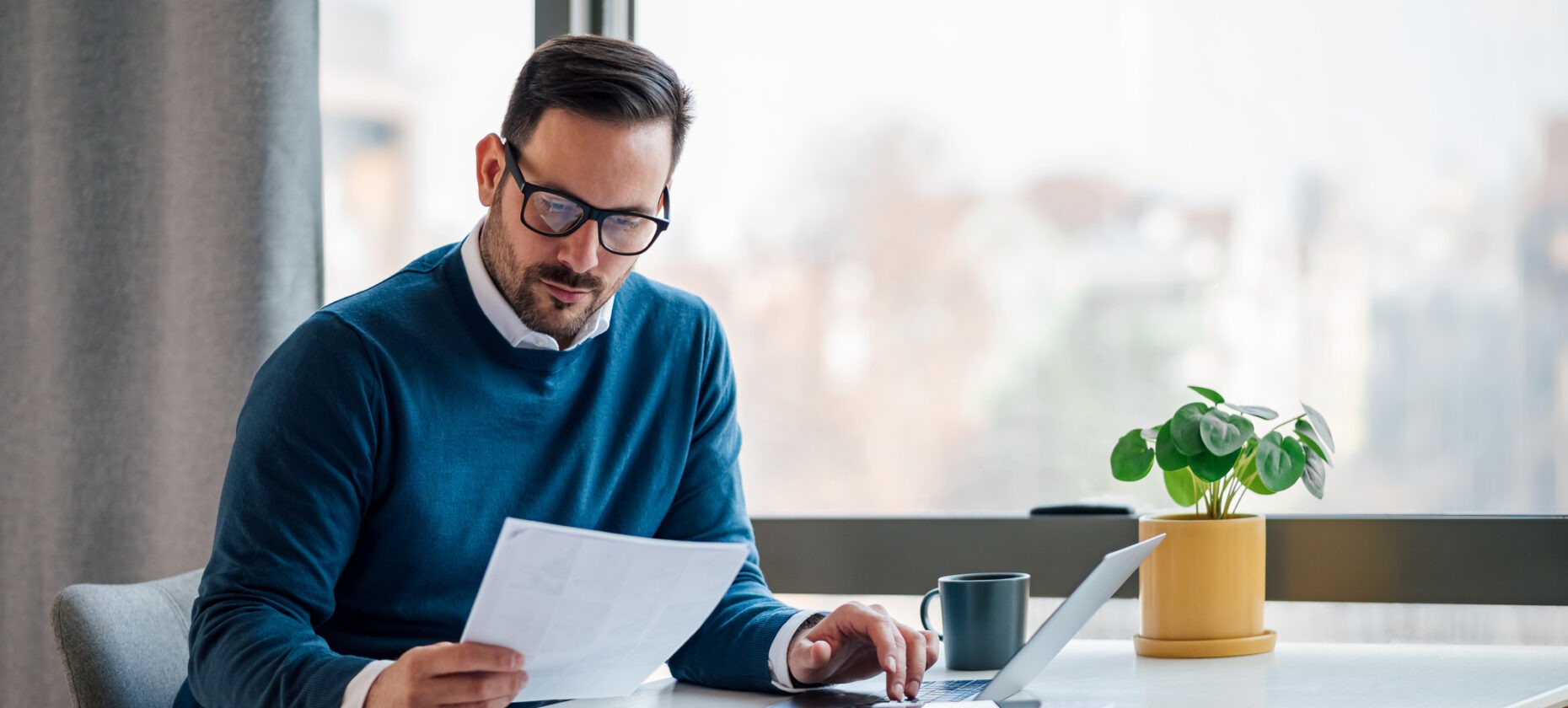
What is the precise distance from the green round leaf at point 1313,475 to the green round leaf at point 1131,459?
17cm

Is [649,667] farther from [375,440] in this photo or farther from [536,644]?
[375,440]

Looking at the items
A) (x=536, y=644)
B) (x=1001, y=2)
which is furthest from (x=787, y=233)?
(x=536, y=644)

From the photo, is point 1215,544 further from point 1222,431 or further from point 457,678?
point 457,678

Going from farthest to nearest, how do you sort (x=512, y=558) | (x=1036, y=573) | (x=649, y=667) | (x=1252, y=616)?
1. (x=1036, y=573)
2. (x=1252, y=616)
3. (x=649, y=667)
4. (x=512, y=558)

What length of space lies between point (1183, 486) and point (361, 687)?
3.12ft

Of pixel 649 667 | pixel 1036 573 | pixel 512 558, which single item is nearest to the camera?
pixel 512 558

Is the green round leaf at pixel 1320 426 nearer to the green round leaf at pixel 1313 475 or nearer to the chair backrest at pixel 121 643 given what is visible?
the green round leaf at pixel 1313 475

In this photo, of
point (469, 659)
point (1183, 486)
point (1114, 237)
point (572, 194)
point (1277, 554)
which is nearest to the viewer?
point (469, 659)

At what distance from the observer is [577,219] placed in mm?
1383

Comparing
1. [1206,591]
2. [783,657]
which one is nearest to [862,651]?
[783,657]

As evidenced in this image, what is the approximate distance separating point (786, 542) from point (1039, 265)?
55 centimetres

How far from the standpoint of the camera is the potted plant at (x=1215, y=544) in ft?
4.86

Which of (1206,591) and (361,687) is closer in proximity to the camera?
(361,687)

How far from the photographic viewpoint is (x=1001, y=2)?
2.02 m
